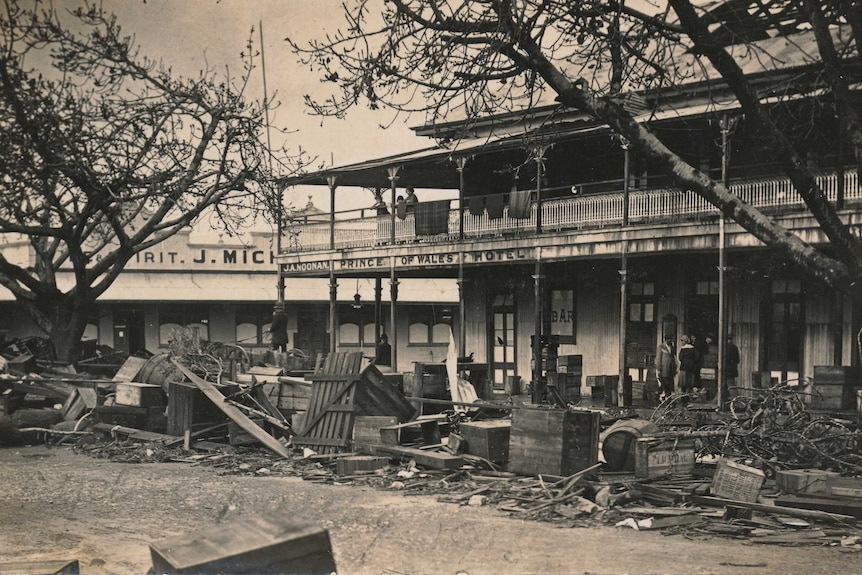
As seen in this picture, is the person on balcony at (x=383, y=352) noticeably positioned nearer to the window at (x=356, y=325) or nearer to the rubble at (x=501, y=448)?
the rubble at (x=501, y=448)

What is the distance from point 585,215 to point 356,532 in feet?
50.6

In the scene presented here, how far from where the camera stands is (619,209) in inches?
886

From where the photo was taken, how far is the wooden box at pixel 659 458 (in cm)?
1113

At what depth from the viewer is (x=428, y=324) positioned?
43.6 metres

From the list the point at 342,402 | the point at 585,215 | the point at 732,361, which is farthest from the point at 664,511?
the point at 585,215

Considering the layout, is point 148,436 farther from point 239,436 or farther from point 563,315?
point 563,315

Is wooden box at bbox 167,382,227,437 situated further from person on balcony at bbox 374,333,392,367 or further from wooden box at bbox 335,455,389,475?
person on balcony at bbox 374,333,392,367

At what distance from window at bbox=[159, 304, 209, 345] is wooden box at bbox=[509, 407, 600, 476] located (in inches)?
1192

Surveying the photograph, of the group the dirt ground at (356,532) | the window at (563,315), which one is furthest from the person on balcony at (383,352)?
the dirt ground at (356,532)

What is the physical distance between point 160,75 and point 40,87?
1.87 m

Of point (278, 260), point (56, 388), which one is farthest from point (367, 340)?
point (56, 388)

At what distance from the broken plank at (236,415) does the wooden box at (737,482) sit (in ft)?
21.6

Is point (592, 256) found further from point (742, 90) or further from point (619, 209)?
point (742, 90)

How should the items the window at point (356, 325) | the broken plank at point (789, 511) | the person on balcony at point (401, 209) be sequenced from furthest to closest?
the window at point (356, 325)
the person on balcony at point (401, 209)
the broken plank at point (789, 511)
